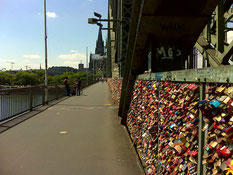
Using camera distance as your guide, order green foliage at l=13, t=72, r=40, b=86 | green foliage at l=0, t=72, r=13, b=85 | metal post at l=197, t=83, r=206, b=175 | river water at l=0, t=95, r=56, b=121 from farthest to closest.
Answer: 1. green foliage at l=0, t=72, r=13, b=85
2. green foliage at l=13, t=72, r=40, b=86
3. river water at l=0, t=95, r=56, b=121
4. metal post at l=197, t=83, r=206, b=175

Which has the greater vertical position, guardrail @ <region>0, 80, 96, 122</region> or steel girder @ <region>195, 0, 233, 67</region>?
steel girder @ <region>195, 0, 233, 67</region>

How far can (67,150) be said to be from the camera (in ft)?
16.5

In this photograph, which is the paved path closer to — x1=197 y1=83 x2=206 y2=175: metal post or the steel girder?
x1=197 y1=83 x2=206 y2=175: metal post

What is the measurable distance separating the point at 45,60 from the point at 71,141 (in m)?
11.7

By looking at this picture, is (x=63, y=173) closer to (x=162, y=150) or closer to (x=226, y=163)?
(x=162, y=150)

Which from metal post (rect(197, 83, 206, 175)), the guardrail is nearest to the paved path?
the guardrail

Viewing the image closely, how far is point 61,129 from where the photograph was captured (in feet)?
23.2

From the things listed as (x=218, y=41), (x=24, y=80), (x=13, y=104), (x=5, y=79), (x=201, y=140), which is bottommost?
(x=13, y=104)

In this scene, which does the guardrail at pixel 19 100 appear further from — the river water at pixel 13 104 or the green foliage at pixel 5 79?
the green foliage at pixel 5 79

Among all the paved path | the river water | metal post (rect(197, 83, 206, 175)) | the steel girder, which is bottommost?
the paved path

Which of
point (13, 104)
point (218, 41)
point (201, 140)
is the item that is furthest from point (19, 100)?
point (201, 140)

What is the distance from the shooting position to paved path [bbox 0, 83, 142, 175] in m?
4.00

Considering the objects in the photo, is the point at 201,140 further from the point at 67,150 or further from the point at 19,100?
the point at 19,100

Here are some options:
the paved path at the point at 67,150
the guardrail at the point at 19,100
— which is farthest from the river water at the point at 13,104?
the paved path at the point at 67,150
